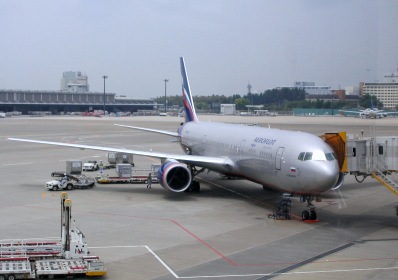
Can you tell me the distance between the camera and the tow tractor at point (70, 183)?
104ft

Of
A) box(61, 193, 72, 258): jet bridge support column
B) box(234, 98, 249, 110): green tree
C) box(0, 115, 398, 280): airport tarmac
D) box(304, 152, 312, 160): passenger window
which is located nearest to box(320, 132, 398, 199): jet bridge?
box(0, 115, 398, 280): airport tarmac

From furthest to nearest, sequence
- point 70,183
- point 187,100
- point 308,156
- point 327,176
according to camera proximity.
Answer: point 187,100
point 70,183
point 308,156
point 327,176

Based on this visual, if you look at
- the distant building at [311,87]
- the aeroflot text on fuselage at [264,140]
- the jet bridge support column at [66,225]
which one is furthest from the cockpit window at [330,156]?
the distant building at [311,87]

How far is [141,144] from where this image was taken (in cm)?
6400

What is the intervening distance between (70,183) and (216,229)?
12099 millimetres

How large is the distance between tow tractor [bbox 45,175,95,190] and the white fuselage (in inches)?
262

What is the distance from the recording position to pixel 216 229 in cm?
2225

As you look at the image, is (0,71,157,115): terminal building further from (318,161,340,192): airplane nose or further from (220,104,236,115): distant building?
(318,161,340,192): airplane nose

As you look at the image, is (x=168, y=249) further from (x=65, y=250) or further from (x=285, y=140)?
(x=285, y=140)

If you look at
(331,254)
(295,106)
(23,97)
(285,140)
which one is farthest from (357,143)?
(23,97)

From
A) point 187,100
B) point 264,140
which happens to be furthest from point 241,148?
point 187,100

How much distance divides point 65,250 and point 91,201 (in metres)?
11.3

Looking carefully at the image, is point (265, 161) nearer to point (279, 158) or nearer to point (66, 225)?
point (279, 158)

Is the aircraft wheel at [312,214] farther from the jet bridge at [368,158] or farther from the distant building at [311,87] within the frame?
the distant building at [311,87]
